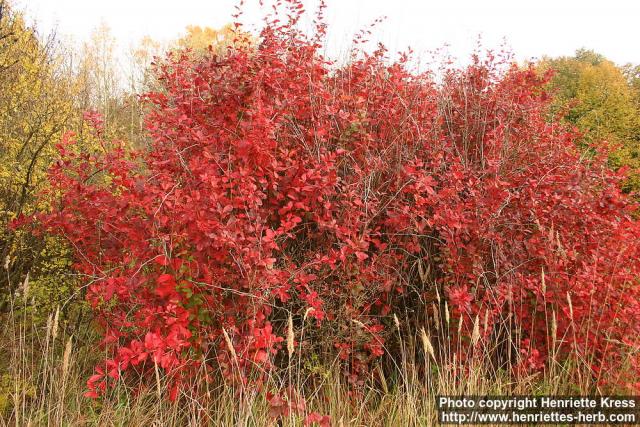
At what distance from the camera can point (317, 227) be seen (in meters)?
3.29

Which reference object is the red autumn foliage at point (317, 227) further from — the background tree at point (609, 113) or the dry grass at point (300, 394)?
the background tree at point (609, 113)

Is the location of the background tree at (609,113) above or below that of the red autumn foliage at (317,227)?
above

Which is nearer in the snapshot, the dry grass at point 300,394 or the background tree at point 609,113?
the dry grass at point 300,394

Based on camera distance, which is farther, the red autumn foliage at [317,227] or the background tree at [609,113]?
the background tree at [609,113]

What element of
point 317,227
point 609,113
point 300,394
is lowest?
point 300,394

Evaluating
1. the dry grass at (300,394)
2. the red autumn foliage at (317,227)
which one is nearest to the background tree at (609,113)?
the red autumn foliage at (317,227)

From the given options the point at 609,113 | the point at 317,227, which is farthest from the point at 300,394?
the point at 609,113

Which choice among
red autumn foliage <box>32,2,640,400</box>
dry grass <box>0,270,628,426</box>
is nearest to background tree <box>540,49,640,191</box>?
red autumn foliage <box>32,2,640,400</box>

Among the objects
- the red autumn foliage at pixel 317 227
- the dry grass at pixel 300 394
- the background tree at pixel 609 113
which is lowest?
the dry grass at pixel 300 394

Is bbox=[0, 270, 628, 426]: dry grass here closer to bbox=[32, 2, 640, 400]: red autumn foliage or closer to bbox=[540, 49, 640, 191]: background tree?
bbox=[32, 2, 640, 400]: red autumn foliage

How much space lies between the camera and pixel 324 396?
3.16 m

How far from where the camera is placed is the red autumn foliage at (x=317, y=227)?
276 centimetres

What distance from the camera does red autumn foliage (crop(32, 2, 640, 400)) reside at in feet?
9.06

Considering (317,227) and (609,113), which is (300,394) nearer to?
(317,227)
